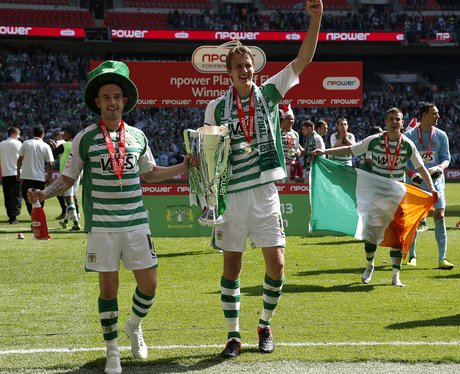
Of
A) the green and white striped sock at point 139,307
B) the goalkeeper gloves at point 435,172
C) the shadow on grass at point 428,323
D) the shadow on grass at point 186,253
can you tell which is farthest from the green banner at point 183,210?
the green and white striped sock at point 139,307

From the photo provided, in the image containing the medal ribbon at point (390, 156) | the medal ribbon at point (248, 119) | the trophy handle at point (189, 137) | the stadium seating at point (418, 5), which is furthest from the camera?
the stadium seating at point (418, 5)

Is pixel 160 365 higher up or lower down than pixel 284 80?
lower down

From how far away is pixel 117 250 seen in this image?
19.0 feet

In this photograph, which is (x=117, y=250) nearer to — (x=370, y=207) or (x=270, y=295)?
(x=270, y=295)

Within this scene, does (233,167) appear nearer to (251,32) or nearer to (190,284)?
(190,284)

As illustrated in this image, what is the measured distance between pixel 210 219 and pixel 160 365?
41.5 inches

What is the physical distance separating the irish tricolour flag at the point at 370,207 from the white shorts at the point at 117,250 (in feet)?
13.7

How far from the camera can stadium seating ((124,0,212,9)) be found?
54031mm

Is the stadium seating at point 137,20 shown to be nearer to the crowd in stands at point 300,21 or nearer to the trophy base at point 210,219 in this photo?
the crowd in stands at point 300,21

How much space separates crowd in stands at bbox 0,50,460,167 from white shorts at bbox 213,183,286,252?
34.2 meters

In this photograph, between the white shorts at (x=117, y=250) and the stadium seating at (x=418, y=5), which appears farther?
the stadium seating at (x=418, y=5)

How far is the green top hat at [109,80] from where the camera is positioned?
19.0 ft

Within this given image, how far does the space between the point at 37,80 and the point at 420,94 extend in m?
22.8

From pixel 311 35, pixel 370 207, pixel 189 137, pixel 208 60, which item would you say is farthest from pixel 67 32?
pixel 189 137
